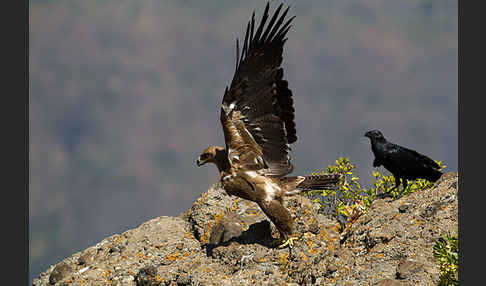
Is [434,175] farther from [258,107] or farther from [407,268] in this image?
[258,107]

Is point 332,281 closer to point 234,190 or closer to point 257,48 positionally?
point 234,190

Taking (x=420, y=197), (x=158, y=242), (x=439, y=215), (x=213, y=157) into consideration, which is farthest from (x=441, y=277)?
(x=158, y=242)

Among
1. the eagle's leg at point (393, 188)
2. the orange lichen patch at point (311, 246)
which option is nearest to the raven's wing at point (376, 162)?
the eagle's leg at point (393, 188)

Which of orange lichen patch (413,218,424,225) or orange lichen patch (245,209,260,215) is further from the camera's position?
orange lichen patch (245,209,260,215)

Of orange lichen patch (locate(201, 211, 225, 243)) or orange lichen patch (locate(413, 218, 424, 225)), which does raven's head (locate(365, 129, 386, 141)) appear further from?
orange lichen patch (locate(201, 211, 225, 243))

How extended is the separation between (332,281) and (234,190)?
241cm

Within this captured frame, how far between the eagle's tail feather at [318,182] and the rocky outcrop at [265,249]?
51 cm

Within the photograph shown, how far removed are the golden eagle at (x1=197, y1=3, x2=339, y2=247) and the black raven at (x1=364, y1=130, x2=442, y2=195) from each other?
10.7 feet

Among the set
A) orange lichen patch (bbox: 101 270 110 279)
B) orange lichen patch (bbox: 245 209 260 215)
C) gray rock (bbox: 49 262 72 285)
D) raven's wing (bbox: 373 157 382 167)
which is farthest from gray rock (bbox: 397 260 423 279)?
gray rock (bbox: 49 262 72 285)

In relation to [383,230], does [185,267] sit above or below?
below

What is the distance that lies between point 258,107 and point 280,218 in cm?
214

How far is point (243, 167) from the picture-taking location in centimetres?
1073


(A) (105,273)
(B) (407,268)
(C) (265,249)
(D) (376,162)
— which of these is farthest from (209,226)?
(D) (376,162)

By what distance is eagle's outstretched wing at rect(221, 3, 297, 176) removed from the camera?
10586mm
